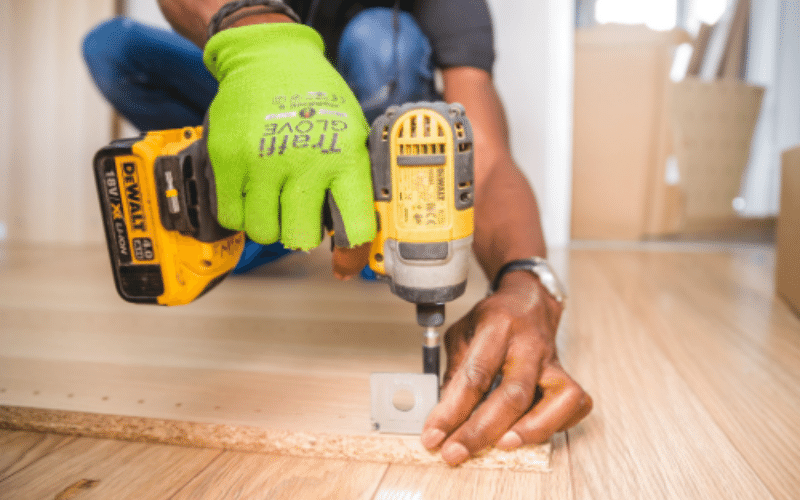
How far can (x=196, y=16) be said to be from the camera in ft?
3.07

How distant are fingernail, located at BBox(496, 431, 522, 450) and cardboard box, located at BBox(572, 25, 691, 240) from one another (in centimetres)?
235

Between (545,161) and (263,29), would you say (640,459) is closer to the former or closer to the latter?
(263,29)

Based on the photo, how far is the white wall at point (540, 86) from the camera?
8.13ft

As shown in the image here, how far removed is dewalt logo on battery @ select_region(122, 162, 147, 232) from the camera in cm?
76

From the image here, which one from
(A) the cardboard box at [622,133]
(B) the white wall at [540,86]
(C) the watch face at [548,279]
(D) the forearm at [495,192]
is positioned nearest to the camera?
(C) the watch face at [548,279]

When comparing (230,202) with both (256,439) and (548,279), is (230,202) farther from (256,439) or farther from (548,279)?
(548,279)

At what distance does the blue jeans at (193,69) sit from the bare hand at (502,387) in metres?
0.62

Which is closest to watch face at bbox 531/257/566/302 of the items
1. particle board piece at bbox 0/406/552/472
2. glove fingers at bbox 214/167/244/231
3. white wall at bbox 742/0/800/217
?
particle board piece at bbox 0/406/552/472

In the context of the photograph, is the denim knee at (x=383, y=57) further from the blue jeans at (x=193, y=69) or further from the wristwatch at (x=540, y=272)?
the wristwatch at (x=540, y=272)

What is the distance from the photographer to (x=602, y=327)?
4.29 feet

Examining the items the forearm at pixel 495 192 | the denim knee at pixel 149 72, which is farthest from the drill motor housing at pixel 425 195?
the denim knee at pixel 149 72

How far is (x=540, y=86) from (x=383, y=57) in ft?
5.05

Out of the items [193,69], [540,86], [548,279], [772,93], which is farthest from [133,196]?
[772,93]

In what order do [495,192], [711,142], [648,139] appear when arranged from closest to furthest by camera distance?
1. [495,192]
2. [648,139]
3. [711,142]
